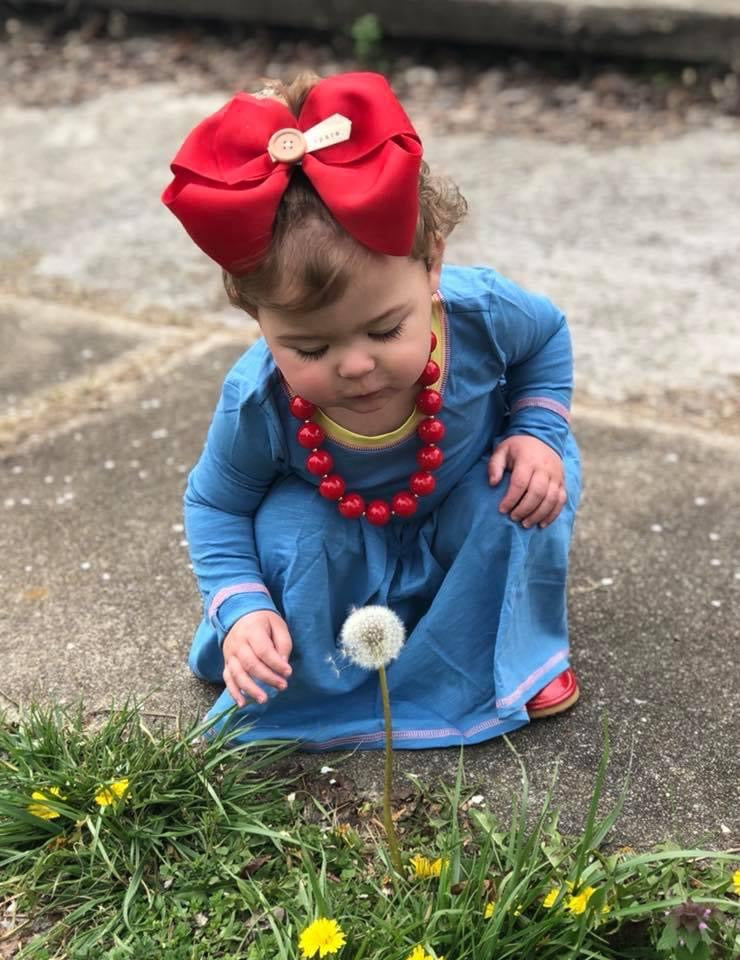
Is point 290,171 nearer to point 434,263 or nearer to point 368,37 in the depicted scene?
point 434,263

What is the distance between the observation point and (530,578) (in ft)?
6.18

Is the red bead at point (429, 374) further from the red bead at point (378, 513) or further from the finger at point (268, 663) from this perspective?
the finger at point (268, 663)

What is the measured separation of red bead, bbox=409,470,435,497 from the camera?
6.02 ft

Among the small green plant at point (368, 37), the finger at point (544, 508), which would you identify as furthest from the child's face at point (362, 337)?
the small green plant at point (368, 37)

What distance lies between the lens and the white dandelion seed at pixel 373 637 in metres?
1.50

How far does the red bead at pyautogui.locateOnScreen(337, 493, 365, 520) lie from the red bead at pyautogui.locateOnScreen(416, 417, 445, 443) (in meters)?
0.14

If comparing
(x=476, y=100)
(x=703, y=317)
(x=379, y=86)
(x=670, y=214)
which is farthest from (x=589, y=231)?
(x=379, y=86)

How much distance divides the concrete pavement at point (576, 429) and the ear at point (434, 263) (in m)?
0.72

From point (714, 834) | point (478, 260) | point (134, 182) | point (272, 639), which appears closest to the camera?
point (714, 834)

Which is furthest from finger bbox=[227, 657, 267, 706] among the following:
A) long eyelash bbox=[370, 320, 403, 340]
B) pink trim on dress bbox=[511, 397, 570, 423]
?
pink trim on dress bbox=[511, 397, 570, 423]

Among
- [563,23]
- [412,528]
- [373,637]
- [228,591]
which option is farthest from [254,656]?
[563,23]

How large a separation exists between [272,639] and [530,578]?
0.44m

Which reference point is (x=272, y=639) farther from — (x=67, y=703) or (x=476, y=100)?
(x=476, y=100)

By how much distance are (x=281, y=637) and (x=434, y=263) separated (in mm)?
602
